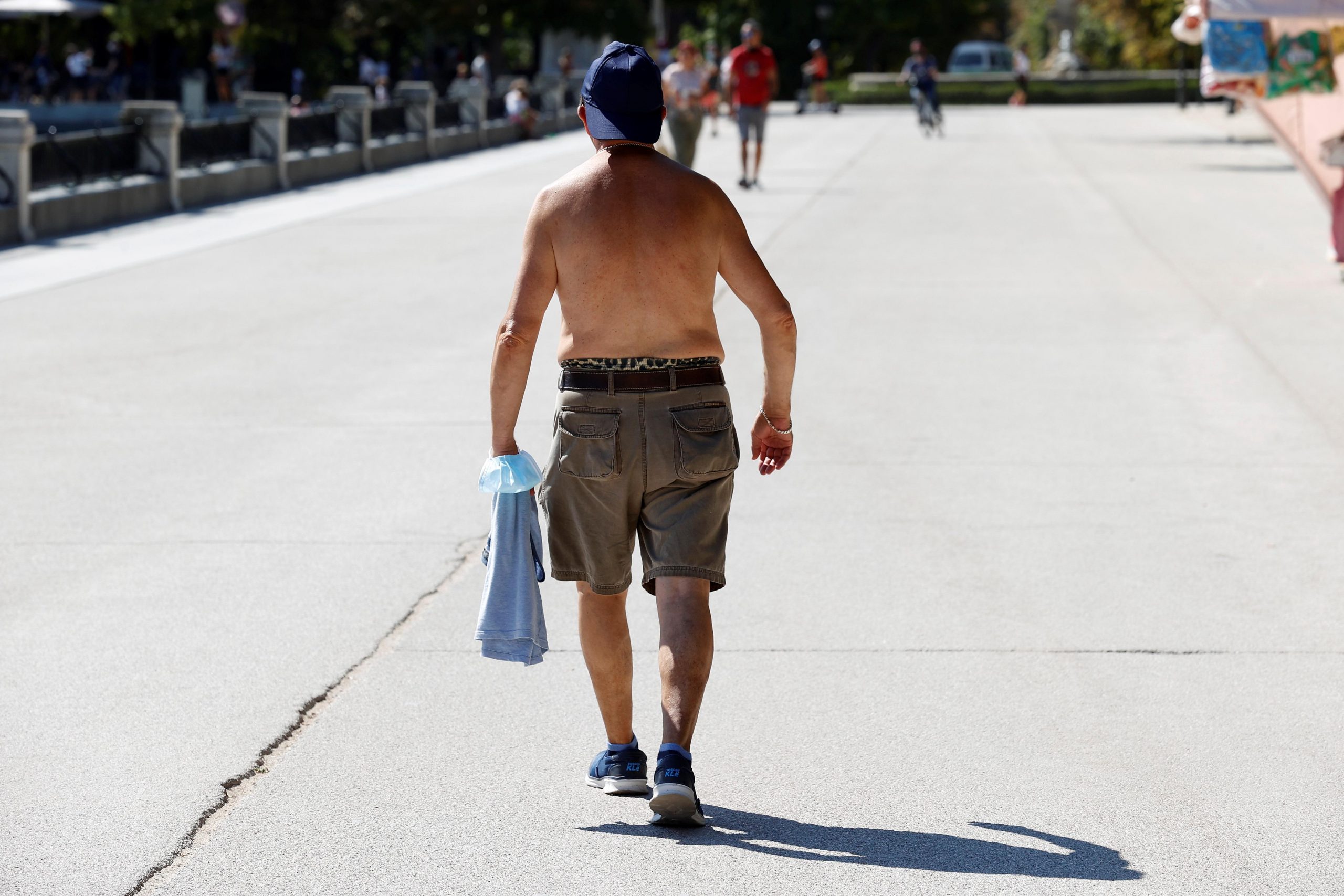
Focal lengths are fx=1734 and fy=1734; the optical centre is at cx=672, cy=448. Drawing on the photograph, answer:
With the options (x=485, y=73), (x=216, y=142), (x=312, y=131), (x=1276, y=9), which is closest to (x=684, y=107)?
(x=216, y=142)

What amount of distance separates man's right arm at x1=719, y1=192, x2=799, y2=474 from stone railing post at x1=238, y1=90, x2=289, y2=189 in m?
22.3

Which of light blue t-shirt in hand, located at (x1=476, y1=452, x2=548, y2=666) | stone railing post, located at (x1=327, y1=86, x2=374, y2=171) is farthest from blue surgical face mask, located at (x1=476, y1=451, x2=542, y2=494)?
stone railing post, located at (x1=327, y1=86, x2=374, y2=171)

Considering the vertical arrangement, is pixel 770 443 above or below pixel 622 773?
above

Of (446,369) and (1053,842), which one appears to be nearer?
(1053,842)

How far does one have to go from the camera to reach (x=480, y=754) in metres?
4.64

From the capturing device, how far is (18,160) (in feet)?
60.1

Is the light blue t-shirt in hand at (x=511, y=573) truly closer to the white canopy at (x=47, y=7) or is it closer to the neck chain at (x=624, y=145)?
the neck chain at (x=624, y=145)

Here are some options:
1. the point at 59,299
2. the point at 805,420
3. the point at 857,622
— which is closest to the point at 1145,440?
the point at 805,420

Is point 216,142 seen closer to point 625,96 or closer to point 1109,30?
point 625,96

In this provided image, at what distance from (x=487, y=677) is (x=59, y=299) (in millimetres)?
9919

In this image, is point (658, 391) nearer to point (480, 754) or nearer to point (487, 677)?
point (480, 754)

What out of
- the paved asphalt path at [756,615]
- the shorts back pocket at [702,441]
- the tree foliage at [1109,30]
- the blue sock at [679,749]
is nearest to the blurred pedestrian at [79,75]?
the tree foliage at [1109,30]

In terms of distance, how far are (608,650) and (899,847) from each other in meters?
0.85

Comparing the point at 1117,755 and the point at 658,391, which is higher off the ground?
the point at 658,391
